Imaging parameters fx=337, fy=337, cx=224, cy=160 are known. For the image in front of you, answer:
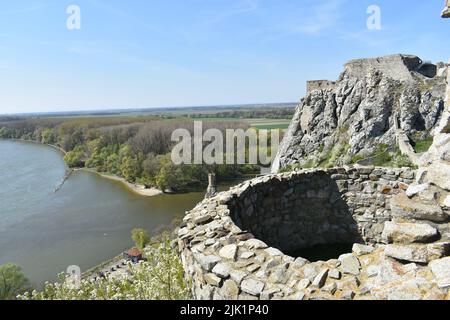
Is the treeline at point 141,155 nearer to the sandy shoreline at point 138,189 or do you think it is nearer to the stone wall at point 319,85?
the sandy shoreline at point 138,189

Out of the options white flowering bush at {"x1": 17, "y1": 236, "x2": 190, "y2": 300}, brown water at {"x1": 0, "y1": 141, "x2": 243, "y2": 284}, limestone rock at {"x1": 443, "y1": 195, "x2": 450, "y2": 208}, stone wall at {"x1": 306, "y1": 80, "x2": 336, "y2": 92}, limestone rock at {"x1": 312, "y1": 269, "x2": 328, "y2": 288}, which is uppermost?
stone wall at {"x1": 306, "y1": 80, "x2": 336, "y2": 92}

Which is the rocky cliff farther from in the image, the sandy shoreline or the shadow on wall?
the shadow on wall

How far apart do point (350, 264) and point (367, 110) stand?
32.1 metres

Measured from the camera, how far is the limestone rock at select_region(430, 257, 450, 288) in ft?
7.80

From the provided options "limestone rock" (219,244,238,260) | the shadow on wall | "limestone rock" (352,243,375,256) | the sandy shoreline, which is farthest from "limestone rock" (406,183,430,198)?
the sandy shoreline

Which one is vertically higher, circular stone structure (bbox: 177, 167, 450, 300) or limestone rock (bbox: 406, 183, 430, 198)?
limestone rock (bbox: 406, 183, 430, 198)

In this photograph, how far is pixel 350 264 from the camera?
303 cm

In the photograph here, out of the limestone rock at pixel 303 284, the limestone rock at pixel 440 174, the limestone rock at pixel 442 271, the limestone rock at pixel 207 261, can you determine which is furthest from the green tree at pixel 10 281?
the limestone rock at pixel 442 271

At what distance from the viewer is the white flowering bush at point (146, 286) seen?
14.5 feet

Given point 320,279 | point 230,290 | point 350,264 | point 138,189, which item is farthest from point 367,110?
point 138,189

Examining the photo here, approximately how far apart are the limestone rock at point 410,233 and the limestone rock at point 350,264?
1.29 ft

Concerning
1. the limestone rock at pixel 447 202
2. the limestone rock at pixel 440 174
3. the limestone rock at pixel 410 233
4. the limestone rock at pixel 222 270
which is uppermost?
the limestone rock at pixel 440 174

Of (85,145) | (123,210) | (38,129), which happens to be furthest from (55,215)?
(38,129)

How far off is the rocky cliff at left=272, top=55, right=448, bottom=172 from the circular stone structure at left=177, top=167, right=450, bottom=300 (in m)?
25.0
